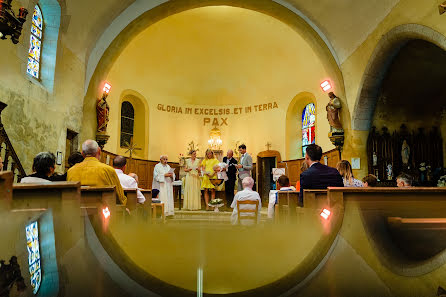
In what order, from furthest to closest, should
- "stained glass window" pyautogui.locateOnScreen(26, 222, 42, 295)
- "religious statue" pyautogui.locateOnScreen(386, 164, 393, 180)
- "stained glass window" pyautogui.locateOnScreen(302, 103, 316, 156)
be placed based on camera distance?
1. "stained glass window" pyautogui.locateOnScreen(302, 103, 316, 156)
2. "religious statue" pyautogui.locateOnScreen(386, 164, 393, 180)
3. "stained glass window" pyautogui.locateOnScreen(26, 222, 42, 295)

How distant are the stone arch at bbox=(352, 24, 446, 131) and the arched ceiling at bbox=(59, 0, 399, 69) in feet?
1.99

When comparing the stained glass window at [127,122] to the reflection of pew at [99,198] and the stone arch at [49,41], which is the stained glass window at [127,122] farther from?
the reflection of pew at [99,198]

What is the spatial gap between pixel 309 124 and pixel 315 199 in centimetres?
945

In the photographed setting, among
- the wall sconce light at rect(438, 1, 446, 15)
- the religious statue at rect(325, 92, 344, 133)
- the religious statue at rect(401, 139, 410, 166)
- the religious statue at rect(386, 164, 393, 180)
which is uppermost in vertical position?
the wall sconce light at rect(438, 1, 446, 15)

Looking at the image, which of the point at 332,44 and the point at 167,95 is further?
the point at 167,95

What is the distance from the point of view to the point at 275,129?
14078mm

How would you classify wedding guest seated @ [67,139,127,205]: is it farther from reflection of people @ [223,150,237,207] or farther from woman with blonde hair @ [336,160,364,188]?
reflection of people @ [223,150,237,207]

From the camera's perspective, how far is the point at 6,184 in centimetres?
219

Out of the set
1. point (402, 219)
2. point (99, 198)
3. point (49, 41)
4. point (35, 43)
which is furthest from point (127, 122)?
point (402, 219)

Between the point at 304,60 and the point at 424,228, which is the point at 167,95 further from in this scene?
the point at 424,228

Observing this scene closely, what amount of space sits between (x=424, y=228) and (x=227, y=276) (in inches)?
72.1

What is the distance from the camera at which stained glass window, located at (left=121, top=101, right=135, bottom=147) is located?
44.3 feet

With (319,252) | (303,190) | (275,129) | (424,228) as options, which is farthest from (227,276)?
(275,129)

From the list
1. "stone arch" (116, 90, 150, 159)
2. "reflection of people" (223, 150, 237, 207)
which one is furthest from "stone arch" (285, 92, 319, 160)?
"stone arch" (116, 90, 150, 159)
